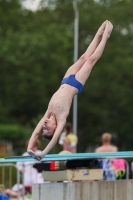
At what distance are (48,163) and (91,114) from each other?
1328 inches

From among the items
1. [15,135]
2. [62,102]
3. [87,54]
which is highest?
[15,135]

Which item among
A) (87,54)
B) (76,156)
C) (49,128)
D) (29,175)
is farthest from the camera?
(29,175)

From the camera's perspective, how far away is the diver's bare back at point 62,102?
9.90 meters

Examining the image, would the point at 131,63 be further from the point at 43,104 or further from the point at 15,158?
the point at 15,158

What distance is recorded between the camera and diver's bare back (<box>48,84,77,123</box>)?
390 inches

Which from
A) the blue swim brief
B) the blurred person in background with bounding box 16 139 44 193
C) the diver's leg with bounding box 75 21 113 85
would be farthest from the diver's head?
the blurred person in background with bounding box 16 139 44 193

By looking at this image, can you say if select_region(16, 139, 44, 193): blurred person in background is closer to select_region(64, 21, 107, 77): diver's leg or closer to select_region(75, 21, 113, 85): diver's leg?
select_region(64, 21, 107, 77): diver's leg

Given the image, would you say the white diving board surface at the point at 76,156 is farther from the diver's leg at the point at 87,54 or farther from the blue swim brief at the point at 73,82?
the diver's leg at the point at 87,54

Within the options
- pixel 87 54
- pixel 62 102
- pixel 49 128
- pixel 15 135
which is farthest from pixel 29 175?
pixel 15 135

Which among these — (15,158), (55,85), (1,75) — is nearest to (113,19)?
(55,85)

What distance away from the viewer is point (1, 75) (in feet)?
131

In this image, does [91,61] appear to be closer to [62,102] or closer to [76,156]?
[62,102]

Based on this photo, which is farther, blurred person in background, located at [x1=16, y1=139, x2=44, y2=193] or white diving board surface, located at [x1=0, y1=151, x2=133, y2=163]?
blurred person in background, located at [x1=16, y1=139, x2=44, y2=193]

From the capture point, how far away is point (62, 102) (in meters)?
10.1
